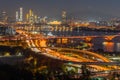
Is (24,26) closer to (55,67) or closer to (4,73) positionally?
(55,67)

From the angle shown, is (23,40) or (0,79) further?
(23,40)

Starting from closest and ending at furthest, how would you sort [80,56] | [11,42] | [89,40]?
[80,56] → [11,42] → [89,40]

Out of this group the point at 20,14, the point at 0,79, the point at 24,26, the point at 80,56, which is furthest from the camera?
the point at 20,14

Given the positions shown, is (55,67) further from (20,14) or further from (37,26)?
(20,14)

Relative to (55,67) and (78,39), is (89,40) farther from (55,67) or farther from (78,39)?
(55,67)

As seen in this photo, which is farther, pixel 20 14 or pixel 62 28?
pixel 20 14

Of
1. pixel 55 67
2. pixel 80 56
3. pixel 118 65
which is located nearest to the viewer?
pixel 55 67

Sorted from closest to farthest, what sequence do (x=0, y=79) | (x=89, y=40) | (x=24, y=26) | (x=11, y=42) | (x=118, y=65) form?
(x=0, y=79)
(x=118, y=65)
(x=11, y=42)
(x=89, y=40)
(x=24, y=26)

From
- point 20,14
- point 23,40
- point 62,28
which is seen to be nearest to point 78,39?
point 23,40

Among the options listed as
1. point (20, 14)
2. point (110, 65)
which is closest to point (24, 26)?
point (20, 14)
